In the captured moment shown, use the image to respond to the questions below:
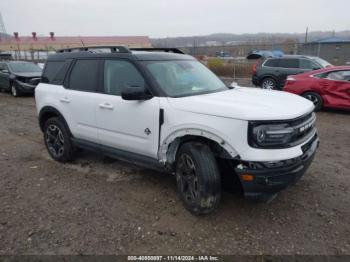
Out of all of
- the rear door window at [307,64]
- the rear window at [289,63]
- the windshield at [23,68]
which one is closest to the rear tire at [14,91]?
the windshield at [23,68]

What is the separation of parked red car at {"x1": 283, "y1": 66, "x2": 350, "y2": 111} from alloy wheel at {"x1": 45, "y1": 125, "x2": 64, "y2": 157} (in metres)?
7.15

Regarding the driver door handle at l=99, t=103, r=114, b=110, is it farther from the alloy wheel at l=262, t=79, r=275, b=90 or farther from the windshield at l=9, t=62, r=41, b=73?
the windshield at l=9, t=62, r=41, b=73

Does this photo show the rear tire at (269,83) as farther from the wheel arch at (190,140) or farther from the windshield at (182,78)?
the wheel arch at (190,140)

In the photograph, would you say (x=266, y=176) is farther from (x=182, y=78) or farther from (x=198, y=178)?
(x=182, y=78)

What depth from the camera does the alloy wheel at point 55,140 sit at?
5.32 m

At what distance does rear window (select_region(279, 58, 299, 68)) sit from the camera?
503 inches

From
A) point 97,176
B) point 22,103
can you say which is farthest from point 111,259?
point 22,103

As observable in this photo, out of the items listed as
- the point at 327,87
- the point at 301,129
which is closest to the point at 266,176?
the point at 301,129

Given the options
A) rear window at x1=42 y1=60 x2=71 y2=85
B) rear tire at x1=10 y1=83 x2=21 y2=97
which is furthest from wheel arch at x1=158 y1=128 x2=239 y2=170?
rear tire at x1=10 y1=83 x2=21 y2=97

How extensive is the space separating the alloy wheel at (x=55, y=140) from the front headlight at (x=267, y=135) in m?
3.41

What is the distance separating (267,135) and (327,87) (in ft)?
23.0

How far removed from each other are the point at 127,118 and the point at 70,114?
1336mm

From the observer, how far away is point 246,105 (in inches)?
128

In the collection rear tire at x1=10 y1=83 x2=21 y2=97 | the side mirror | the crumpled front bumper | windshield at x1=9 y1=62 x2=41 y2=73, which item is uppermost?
the side mirror
